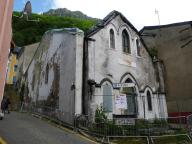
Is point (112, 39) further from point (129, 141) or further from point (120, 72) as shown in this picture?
point (129, 141)

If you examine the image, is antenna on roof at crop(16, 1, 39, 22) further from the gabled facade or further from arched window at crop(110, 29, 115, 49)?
arched window at crop(110, 29, 115, 49)

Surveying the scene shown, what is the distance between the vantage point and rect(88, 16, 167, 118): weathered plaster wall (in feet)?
60.8

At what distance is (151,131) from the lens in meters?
14.1

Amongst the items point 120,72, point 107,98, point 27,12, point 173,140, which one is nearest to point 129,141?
point 173,140

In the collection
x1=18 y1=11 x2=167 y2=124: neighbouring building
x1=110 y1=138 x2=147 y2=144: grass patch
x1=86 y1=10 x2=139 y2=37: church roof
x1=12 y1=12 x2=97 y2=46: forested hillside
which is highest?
x1=12 y1=12 x2=97 y2=46: forested hillside

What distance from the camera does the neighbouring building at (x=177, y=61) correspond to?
23.5 m

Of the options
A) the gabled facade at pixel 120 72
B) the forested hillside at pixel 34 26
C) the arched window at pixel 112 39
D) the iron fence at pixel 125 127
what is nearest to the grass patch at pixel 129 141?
the iron fence at pixel 125 127

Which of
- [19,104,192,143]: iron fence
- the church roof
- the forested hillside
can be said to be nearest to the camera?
[19,104,192,143]: iron fence

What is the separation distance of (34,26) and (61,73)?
153 feet

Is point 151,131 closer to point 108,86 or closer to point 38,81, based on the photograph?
point 108,86

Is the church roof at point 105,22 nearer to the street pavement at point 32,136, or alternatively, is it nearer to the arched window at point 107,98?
the arched window at point 107,98

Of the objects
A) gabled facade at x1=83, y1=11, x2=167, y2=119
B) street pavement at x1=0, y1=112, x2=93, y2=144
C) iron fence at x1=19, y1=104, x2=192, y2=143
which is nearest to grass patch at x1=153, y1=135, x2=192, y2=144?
iron fence at x1=19, y1=104, x2=192, y2=143

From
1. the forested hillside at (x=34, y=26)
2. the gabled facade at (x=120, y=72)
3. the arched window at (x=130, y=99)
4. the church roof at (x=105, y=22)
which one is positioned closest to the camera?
the gabled facade at (x=120, y=72)

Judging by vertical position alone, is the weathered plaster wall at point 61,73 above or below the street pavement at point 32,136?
above
